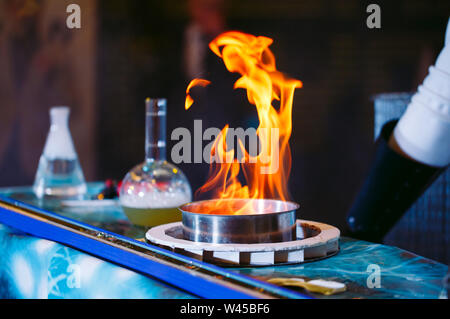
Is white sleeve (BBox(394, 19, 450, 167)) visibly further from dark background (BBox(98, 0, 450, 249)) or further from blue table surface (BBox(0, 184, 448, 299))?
dark background (BBox(98, 0, 450, 249))

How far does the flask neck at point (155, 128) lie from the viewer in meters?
1.30

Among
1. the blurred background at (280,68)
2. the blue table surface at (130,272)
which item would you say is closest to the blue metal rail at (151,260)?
the blue table surface at (130,272)

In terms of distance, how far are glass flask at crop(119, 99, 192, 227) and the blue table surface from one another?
4cm

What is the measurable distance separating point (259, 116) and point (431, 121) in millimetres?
362

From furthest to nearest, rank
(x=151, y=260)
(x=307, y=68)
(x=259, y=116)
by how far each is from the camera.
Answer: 1. (x=307, y=68)
2. (x=259, y=116)
3. (x=151, y=260)

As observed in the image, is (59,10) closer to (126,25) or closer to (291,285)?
(126,25)

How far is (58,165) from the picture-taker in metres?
1.69

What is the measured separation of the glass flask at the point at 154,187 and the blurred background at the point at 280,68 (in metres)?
3.84

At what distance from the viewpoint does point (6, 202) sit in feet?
4.92

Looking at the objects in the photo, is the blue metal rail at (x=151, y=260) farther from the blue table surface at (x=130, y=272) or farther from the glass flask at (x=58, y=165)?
the glass flask at (x=58, y=165)

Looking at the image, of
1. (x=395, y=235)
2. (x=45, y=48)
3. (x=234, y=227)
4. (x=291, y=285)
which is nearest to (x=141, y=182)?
(x=234, y=227)

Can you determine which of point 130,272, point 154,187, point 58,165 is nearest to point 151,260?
point 130,272

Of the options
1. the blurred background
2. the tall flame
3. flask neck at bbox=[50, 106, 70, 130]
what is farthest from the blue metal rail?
the blurred background

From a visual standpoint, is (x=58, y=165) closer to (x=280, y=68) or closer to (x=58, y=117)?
(x=58, y=117)
